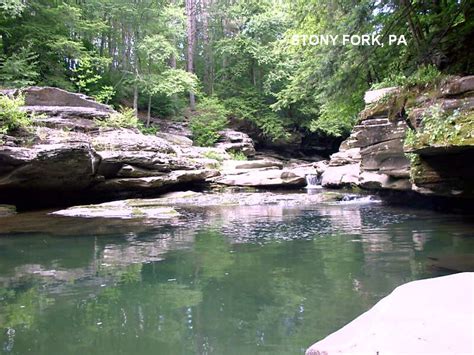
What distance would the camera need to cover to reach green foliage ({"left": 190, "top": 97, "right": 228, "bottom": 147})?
2733 cm

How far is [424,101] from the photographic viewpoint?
8922mm

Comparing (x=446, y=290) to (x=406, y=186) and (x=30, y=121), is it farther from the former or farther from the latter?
(x=30, y=121)

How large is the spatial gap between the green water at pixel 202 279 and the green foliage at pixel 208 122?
17341 millimetres

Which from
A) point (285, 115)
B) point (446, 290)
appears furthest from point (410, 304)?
point (285, 115)

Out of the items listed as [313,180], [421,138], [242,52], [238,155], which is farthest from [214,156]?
[421,138]

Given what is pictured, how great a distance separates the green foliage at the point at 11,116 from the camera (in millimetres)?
12117

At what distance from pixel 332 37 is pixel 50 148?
9.75m

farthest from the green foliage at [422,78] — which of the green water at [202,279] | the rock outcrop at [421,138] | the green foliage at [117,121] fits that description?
the green foliage at [117,121]

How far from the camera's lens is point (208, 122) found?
92.1ft

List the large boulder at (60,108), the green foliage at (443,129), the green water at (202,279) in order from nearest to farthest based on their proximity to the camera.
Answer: the green water at (202,279) < the green foliage at (443,129) < the large boulder at (60,108)

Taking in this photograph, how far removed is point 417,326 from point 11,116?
13.0m

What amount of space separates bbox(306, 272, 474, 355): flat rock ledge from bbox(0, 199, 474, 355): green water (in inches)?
49.8

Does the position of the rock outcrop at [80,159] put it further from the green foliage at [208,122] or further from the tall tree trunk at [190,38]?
the tall tree trunk at [190,38]

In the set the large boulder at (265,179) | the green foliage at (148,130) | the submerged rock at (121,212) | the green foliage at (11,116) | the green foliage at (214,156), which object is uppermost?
the green foliage at (148,130)
